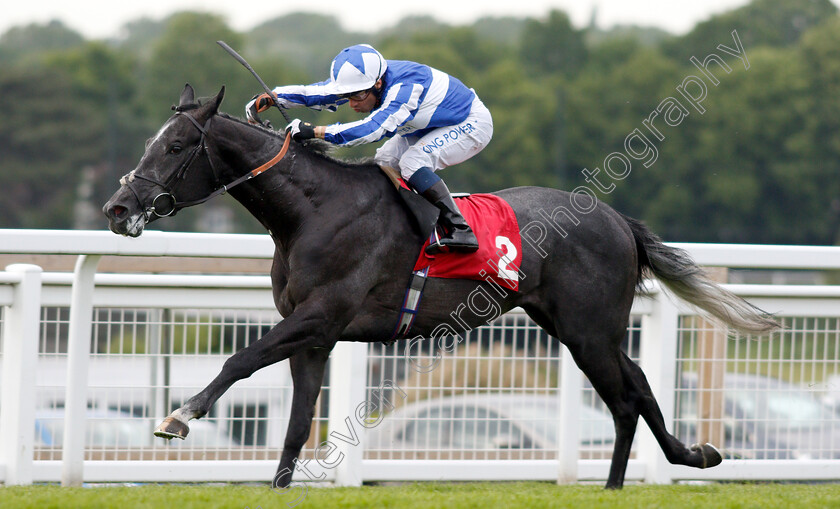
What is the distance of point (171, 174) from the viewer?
→ 4508mm

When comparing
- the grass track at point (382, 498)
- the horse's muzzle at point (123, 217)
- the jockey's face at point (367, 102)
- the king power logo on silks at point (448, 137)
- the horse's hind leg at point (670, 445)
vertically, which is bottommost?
the grass track at point (382, 498)

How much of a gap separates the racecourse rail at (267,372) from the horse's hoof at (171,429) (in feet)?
3.23

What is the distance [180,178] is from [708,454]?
286 cm

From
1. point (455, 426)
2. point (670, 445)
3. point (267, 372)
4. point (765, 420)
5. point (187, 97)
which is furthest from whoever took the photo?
point (765, 420)

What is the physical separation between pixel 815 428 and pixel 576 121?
53019 mm

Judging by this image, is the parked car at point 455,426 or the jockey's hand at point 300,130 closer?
the jockey's hand at point 300,130

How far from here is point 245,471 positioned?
5.37 m

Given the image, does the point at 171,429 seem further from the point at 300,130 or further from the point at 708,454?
the point at 708,454

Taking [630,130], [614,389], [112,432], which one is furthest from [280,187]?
[630,130]

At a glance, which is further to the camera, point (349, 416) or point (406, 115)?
point (349, 416)

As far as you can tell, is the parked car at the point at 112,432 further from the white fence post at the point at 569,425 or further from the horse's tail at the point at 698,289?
the horse's tail at the point at 698,289

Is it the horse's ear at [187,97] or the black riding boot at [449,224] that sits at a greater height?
the horse's ear at [187,97]

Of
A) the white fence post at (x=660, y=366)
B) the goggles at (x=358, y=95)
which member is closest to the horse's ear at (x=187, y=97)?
the goggles at (x=358, y=95)

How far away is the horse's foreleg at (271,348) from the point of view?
430 centimetres
